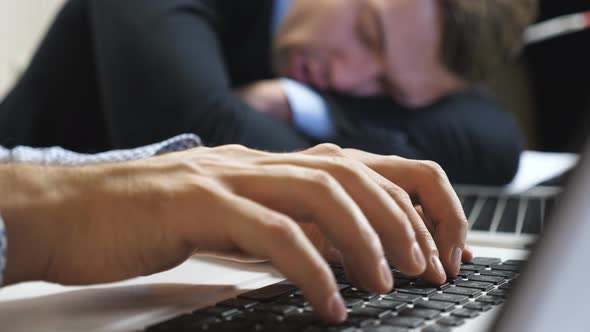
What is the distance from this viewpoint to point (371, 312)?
29 centimetres

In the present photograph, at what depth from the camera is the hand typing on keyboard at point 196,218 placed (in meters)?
0.32

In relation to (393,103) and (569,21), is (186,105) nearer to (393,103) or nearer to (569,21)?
(393,103)

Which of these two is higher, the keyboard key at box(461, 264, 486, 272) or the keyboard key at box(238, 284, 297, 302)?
the keyboard key at box(238, 284, 297, 302)

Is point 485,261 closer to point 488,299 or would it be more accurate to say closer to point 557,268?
point 488,299

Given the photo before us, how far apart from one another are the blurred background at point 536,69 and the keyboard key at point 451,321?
1.33 m

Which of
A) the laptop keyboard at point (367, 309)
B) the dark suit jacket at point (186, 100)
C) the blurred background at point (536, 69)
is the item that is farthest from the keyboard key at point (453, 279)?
the blurred background at point (536, 69)

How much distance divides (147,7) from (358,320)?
77 centimetres

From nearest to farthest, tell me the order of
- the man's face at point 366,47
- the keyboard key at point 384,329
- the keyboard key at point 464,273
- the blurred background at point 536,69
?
the keyboard key at point 384,329 < the keyboard key at point 464,273 < the man's face at point 366,47 < the blurred background at point 536,69

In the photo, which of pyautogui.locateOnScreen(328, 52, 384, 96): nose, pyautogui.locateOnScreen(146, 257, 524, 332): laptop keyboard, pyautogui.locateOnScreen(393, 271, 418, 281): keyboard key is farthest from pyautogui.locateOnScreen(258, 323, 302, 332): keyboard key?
pyautogui.locateOnScreen(328, 52, 384, 96): nose

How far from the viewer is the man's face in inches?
A: 44.1

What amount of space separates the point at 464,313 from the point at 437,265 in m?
0.06

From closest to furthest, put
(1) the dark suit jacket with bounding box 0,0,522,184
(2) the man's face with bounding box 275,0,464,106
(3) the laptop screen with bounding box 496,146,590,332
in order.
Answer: (3) the laptop screen with bounding box 496,146,590,332
(1) the dark suit jacket with bounding box 0,0,522,184
(2) the man's face with bounding box 275,0,464,106

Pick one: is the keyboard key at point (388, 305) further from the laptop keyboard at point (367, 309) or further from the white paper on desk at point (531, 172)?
the white paper on desk at point (531, 172)

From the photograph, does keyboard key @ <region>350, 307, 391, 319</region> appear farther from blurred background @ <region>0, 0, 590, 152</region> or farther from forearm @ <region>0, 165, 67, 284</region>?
blurred background @ <region>0, 0, 590, 152</region>
